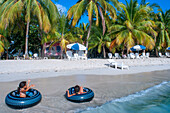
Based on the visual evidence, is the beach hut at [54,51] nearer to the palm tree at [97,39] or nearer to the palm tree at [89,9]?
the palm tree at [97,39]

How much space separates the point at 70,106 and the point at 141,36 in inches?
623

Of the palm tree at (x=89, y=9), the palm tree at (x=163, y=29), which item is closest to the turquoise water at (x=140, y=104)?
the palm tree at (x=89, y=9)

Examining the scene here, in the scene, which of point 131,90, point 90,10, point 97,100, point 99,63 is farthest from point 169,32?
point 97,100

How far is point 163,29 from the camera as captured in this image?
68.4 ft

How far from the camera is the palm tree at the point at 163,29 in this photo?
20.7m

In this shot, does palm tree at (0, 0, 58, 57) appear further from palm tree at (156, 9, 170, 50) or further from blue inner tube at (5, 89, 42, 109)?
palm tree at (156, 9, 170, 50)

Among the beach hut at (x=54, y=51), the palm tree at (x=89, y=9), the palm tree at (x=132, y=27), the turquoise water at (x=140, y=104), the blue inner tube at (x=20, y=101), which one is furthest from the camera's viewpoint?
the beach hut at (x=54, y=51)

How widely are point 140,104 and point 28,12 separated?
1228 cm

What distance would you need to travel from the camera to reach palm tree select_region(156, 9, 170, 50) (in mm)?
20656

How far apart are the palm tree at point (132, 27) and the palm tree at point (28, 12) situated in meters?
8.02

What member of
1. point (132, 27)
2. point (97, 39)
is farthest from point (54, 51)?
point (132, 27)

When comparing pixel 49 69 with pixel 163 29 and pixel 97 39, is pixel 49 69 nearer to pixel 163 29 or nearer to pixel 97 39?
pixel 97 39

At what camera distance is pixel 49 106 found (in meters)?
3.81

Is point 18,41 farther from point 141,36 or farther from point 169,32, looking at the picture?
point 169,32
